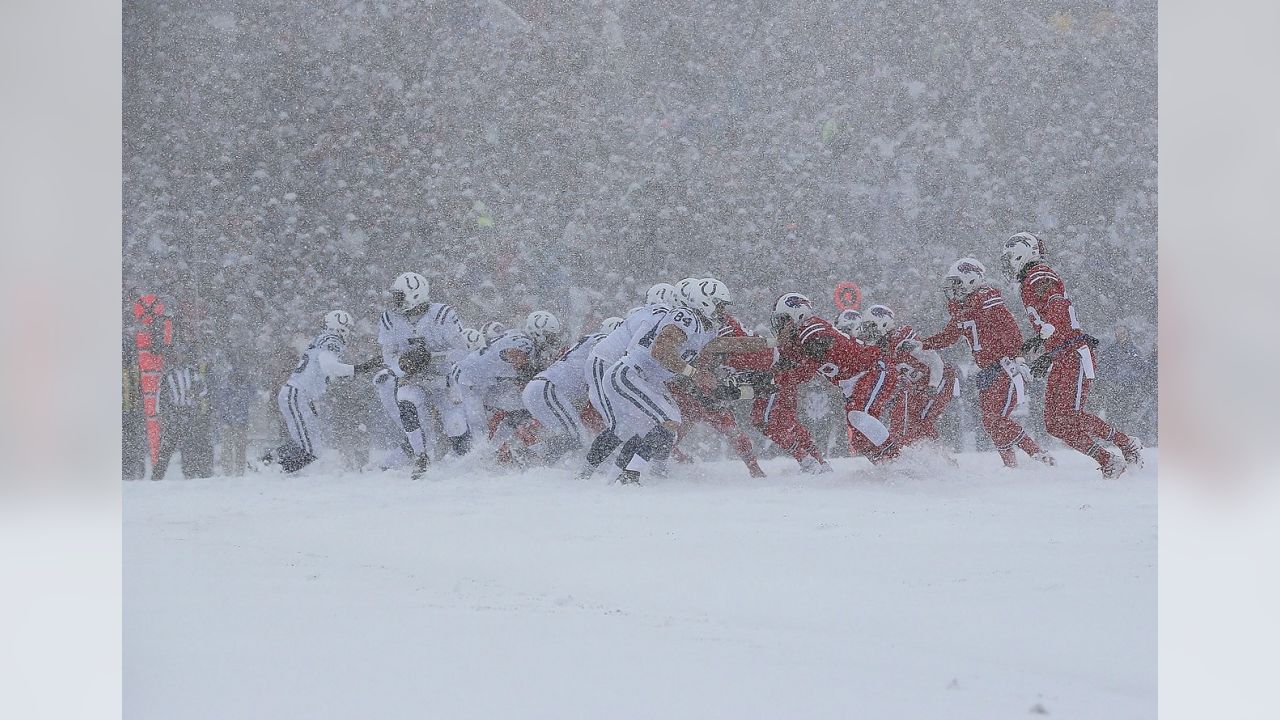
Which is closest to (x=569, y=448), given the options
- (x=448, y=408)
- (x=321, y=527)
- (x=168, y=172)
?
(x=448, y=408)

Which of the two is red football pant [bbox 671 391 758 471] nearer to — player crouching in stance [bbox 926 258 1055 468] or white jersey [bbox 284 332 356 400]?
player crouching in stance [bbox 926 258 1055 468]

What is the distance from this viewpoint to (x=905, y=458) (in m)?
5.73

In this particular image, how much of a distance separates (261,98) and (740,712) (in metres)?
5.84

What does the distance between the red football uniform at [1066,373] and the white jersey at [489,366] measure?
247 cm

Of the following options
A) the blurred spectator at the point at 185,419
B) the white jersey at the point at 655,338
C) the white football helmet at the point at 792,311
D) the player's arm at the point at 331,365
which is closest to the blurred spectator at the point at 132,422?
the blurred spectator at the point at 185,419

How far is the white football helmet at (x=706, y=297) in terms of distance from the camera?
5324 millimetres

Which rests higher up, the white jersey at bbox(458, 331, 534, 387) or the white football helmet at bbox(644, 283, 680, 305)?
the white football helmet at bbox(644, 283, 680, 305)

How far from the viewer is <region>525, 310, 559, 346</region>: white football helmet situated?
6105 millimetres

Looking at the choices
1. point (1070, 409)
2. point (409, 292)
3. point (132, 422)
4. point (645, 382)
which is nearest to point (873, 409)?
point (1070, 409)

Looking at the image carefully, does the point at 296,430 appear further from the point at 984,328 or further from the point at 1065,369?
the point at 1065,369

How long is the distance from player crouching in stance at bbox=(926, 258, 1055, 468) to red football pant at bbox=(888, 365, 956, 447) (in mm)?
341

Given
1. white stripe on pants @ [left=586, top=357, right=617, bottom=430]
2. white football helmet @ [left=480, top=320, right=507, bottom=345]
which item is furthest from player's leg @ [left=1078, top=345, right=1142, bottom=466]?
white football helmet @ [left=480, top=320, right=507, bottom=345]

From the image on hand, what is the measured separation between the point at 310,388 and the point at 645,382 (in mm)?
2009

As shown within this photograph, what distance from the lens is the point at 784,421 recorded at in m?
5.62
